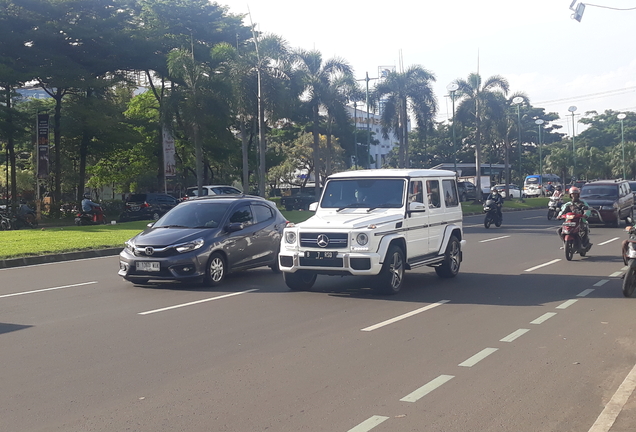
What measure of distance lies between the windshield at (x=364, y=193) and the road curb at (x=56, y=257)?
904 cm

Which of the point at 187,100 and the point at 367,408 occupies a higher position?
the point at 187,100

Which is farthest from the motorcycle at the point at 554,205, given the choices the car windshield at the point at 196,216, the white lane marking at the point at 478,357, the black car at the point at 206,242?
the white lane marking at the point at 478,357

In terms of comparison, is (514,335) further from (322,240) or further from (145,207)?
(145,207)

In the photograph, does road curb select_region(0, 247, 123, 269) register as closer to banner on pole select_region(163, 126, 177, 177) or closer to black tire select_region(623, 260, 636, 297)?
black tire select_region(623, 260, 636, 297)

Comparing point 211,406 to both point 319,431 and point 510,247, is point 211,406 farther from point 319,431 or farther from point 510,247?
point 510,247

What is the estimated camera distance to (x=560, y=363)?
23.2ft

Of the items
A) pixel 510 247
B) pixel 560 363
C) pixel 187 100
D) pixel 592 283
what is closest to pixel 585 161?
pixel 187 100

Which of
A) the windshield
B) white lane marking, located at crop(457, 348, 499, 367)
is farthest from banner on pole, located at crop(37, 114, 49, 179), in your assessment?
white lane marking, located at crop(457, 348, 499, 367)

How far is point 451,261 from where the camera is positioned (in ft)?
44.7

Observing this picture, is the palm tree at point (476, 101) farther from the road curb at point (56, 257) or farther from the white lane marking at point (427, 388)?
the white lane marking at point (427, 388)

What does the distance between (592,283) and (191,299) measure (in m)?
6.96

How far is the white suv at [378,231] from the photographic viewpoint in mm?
11070

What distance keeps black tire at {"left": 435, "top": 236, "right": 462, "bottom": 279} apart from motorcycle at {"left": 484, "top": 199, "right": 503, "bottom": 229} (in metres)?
15.0

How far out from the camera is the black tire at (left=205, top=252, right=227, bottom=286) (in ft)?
41.4
